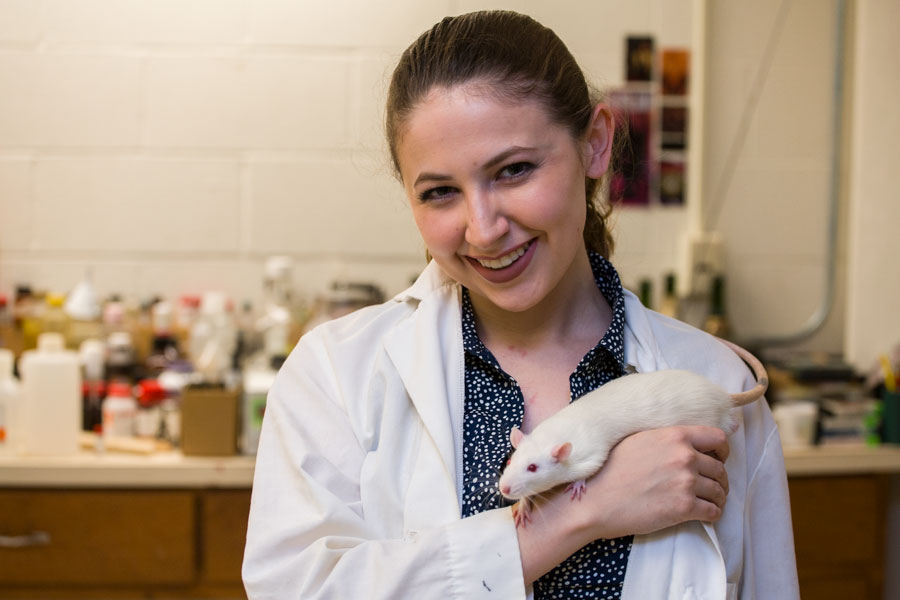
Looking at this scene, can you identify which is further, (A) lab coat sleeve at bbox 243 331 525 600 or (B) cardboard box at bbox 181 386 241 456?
(B) cardboard box at bbox 181 386 241 456

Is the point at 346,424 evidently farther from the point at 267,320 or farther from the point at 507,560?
the point at 267,320

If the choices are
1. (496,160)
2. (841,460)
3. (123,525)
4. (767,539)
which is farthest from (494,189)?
(841,460)

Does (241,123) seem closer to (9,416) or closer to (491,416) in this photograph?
(9,416)

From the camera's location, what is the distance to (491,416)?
112 centimetres

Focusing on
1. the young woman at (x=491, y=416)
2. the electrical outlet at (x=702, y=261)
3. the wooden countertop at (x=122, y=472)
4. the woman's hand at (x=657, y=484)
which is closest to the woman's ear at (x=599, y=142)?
the young woman at (x=491, y=416)

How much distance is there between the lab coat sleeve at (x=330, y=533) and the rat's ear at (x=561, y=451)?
0.29 feet

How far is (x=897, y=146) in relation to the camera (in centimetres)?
268

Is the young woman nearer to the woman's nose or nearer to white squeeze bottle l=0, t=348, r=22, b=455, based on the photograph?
the woman's nose

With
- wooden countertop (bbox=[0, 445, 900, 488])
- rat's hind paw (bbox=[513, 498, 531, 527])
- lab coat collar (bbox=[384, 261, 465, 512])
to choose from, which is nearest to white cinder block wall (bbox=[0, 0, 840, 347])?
wooden countertop (bbox=[0, 445, 900, 488])

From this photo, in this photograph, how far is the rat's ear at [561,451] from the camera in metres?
0.99

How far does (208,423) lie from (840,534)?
1.58 m

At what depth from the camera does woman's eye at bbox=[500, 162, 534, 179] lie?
1019mm

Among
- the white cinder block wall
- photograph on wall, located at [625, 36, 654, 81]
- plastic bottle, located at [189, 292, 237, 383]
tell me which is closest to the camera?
plastic bottle, located at [189, 292, 237, 383]

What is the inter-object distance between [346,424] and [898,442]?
5.89ft
